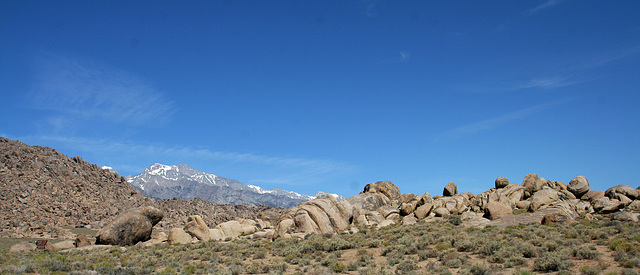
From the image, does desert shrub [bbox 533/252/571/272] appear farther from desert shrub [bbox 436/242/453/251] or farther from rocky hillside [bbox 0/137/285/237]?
rocky hillside [bbox 0/137/285/237]

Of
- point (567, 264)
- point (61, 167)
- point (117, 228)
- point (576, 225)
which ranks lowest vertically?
point (567, 264)

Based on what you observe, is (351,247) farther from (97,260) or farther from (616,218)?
(616,218)

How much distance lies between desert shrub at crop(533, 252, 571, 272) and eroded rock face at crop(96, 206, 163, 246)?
37658 mm

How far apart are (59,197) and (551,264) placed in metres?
87.7

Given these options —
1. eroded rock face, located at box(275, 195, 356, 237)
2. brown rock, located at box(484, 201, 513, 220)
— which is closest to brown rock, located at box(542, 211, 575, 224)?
brown rock, located at box(484, 201, 513, 220)

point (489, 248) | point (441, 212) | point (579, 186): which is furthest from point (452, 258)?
point (579, 186)

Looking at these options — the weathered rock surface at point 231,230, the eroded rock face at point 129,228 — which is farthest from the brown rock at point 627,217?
the eroded rock face at point 129,228

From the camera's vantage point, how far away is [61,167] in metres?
89.1

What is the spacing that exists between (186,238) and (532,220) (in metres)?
34.9

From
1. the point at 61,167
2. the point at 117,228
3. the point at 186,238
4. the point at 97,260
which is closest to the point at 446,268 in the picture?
the point at 97,260

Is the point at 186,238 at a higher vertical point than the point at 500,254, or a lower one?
higher

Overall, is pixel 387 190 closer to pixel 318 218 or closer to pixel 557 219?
pixel 318 218

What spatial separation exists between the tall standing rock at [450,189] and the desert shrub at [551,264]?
43.2m

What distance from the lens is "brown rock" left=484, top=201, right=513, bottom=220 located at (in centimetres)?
4259
